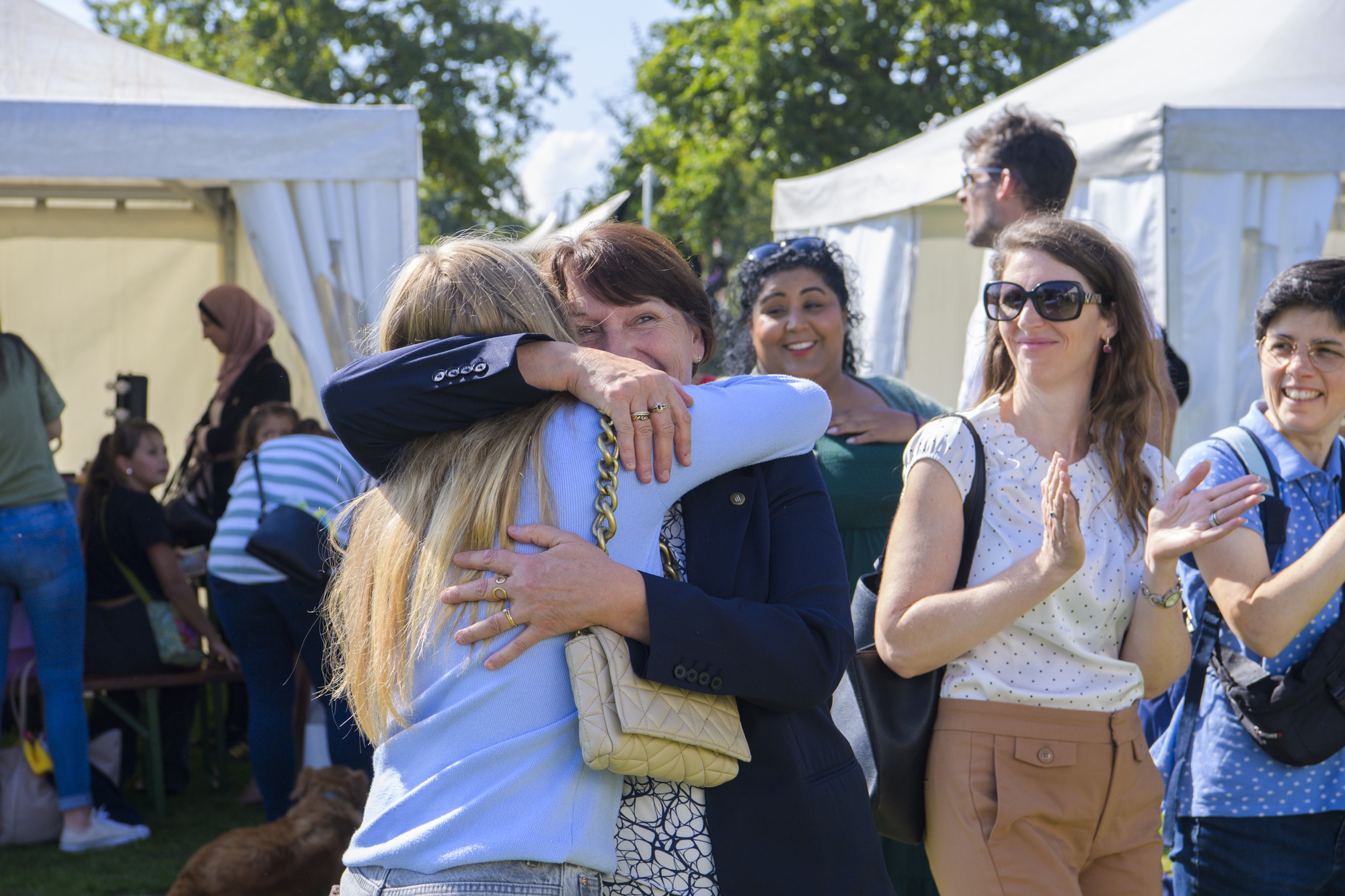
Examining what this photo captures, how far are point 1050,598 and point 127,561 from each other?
4171 mm

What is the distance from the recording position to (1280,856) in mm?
2193

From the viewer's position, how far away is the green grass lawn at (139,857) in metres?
4.01

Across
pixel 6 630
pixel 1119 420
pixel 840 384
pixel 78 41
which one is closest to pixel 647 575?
pixel 1119 420

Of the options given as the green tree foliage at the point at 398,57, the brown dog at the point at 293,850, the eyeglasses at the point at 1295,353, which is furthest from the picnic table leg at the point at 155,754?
the green tree foliage at the point at 398,57

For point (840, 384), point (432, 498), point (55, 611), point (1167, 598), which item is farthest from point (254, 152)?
point (1167, 598)

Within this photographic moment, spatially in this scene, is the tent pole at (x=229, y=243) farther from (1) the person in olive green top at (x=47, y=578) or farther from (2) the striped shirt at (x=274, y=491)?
(2) the striped shirt at (x=274, y=491)

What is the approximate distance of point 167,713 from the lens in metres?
5.12

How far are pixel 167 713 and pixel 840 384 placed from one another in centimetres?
371

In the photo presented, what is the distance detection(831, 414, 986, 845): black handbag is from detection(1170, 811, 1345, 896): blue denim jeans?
0.68 metres

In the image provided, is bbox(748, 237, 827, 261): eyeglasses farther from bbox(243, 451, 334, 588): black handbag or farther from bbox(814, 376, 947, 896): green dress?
bbox(243, 451, 334, 588): black handbag

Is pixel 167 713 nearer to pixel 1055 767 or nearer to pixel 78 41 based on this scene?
pixel 78 41

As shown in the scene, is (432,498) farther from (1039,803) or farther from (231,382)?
(231,382)

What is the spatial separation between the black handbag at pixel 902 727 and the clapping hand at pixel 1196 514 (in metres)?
0.30

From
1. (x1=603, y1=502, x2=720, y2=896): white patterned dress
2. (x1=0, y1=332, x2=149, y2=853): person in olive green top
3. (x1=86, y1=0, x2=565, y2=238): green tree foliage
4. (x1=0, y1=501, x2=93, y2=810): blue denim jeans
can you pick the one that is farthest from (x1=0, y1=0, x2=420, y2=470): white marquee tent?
(x1=86, y1=0, x2=565, y2=238): green tree foliage
